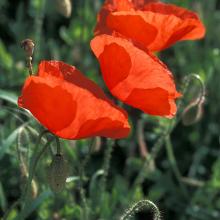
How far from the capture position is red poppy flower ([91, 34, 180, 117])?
5.82ft

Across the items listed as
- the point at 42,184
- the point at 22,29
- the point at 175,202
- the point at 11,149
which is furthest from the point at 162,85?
the point at 22,29

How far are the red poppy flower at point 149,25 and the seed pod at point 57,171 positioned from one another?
0.41 metres

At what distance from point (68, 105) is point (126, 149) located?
1.76 metres

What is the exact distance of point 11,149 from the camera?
9.13 feet

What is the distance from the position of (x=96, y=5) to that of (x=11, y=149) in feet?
4.36

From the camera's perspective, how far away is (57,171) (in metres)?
1.81

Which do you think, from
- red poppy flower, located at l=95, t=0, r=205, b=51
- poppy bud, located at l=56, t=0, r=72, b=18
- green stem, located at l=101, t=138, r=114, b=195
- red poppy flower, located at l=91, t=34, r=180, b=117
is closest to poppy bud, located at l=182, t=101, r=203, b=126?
green stem, located at l=101, t=138, r=114, b=195

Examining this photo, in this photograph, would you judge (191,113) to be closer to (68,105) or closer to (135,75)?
(135,75)

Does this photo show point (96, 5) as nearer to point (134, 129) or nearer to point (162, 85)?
point (134, 129)

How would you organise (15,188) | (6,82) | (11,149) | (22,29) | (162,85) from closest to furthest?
(162,85) < (11,149) < (15,188) < (6,82) < (22,29)

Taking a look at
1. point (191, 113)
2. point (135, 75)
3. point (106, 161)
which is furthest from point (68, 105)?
point (191, 113)

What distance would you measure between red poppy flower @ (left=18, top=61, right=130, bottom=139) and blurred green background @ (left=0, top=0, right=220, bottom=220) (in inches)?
24.4

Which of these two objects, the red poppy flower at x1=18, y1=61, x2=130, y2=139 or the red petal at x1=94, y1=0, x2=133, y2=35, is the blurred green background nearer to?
the red petal at x1=94, y1=0, x2=133, y2=35

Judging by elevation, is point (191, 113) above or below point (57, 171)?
below
